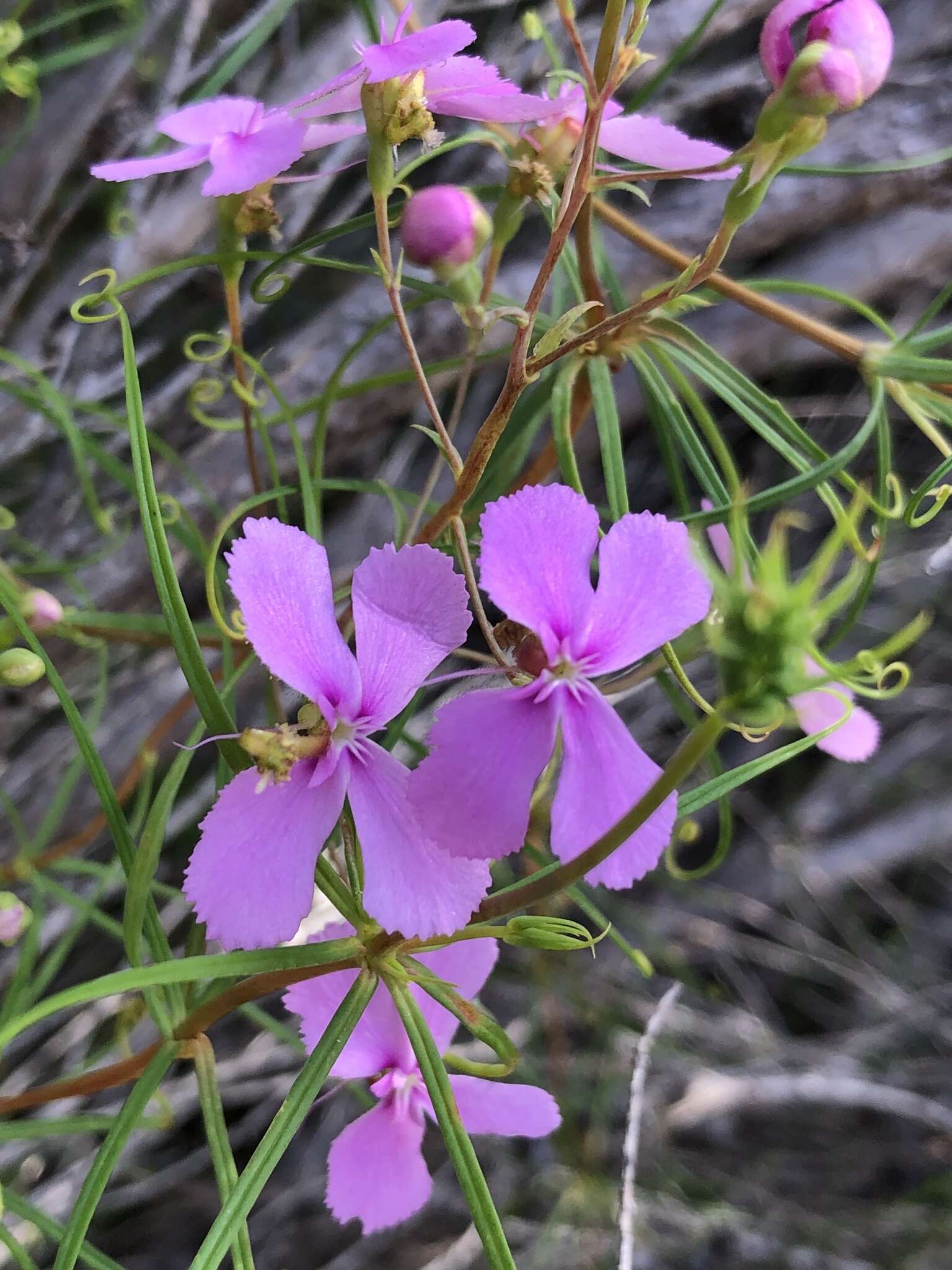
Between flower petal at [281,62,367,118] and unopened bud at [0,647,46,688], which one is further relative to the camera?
unopened bud at [0,647,46,688]

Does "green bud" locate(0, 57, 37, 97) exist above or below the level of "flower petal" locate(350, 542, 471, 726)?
above

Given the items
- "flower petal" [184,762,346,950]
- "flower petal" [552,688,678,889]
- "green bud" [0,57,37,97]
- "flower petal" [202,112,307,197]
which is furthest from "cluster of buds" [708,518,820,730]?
"green bud" [0,57,37,97]

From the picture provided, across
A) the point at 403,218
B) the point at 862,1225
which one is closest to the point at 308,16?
the point at 403,218

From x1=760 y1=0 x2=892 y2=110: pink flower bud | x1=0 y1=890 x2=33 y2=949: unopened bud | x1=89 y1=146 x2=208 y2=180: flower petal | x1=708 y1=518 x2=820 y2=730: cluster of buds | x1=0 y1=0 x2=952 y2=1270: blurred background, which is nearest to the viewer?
x1=708 y1=518 x2=820 y2=730: cluster of buds

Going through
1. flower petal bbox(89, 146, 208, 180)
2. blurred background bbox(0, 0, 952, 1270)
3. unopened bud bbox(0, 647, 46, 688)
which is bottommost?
blurred background bbox(0, 0, 952, 1270)

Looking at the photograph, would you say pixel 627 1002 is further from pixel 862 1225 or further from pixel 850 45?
pixel 850 45

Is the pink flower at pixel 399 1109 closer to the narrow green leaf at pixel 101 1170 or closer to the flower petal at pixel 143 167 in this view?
the narrow green leaf at pixel 101 1170

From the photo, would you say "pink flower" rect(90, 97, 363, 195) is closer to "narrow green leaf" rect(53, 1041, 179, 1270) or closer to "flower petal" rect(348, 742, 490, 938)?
"flower petal" rect(348, 742, 490, 938)
